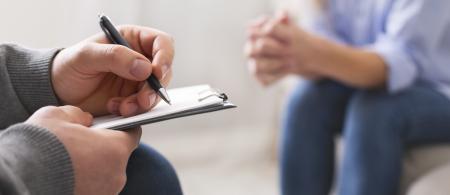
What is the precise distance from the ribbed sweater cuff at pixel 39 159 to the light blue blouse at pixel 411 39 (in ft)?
2.22

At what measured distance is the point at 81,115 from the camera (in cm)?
54

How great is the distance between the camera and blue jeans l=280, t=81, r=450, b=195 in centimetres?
93

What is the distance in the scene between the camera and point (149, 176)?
22.7 inches

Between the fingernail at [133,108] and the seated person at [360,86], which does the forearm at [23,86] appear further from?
the seated person at [360,86]

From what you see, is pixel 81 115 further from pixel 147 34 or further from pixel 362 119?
pixel 362 119

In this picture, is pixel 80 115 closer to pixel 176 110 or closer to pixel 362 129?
pixel 176 110

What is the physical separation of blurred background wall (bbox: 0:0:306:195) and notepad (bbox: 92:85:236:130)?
742 mm

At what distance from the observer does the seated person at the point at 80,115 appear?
1.49 feet

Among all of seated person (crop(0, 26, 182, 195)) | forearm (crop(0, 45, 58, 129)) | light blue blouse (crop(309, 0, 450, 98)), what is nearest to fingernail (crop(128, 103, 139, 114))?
seated person (crop(0, 26, 182, 195))

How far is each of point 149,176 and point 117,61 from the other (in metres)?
0.13

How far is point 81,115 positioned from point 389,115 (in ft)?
1.90

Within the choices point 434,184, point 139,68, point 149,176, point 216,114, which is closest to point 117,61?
point 139,68

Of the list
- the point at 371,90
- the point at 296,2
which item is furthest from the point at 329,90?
the point at 296,2

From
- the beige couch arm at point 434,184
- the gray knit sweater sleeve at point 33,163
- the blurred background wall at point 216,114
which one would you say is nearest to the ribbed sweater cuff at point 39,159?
the gray knit sweater sleeve at point 33,163
